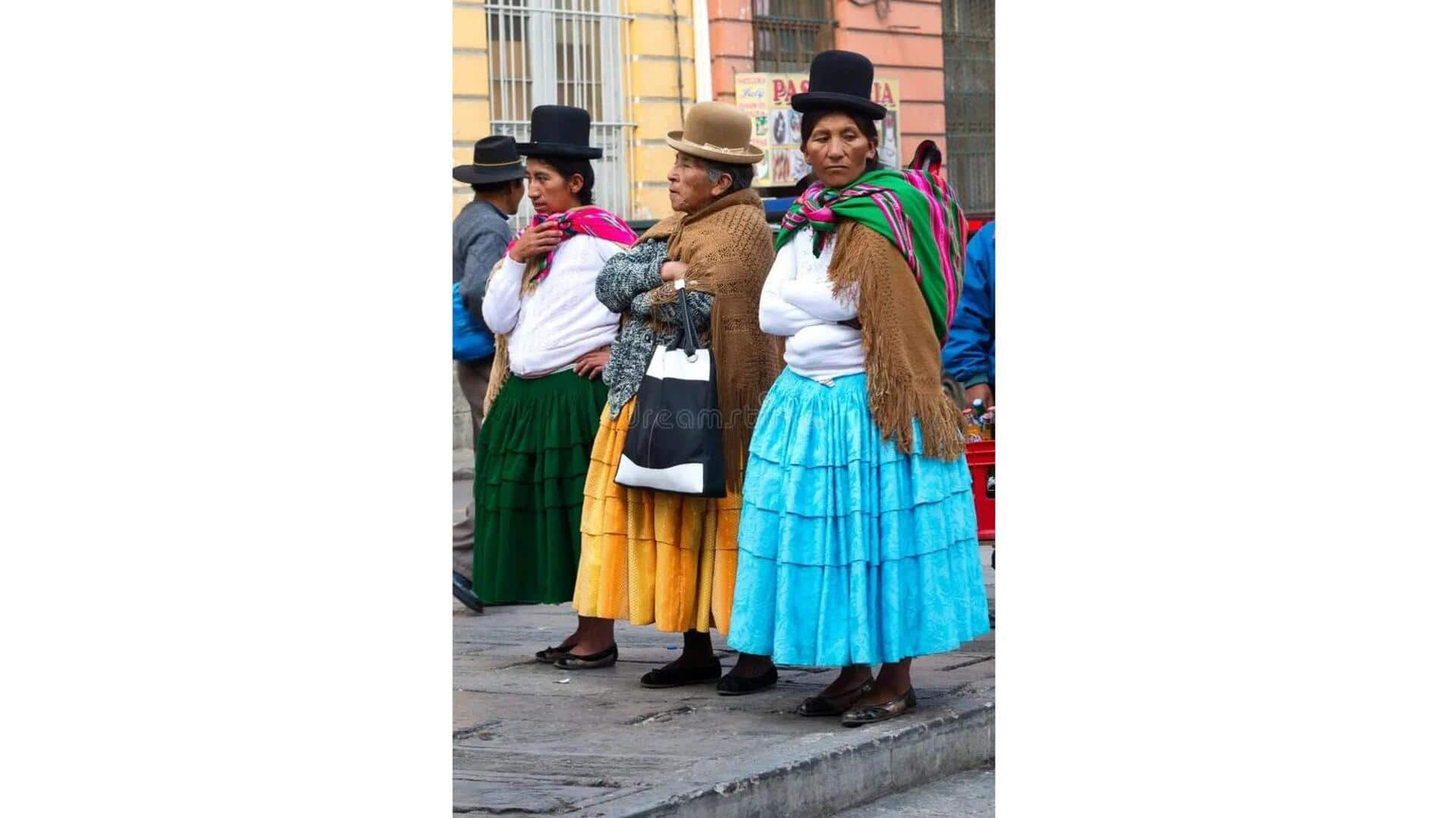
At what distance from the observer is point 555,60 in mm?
5449

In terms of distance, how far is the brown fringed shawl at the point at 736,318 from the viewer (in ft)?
18.1

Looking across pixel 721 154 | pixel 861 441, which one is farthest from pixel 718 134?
pixel 861 441

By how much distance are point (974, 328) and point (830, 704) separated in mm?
1531

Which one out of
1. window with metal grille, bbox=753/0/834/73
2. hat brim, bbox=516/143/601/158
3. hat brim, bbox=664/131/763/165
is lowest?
hat brim, bbox=664/131/763/165

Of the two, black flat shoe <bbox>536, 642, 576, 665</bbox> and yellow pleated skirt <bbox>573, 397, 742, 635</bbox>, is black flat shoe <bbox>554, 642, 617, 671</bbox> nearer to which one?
black flat shoe <bbox>536, 642, 576, 665</bbox>

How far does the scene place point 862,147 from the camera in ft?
16.8

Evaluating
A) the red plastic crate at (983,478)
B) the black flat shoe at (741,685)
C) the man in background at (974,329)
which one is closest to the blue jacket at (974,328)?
the man in background at (974,329)

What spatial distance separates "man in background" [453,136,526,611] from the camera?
255 inches

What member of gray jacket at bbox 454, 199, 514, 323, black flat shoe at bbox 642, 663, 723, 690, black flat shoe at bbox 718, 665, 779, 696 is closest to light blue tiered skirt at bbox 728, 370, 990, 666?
black flat shoe at bbox 718, 665, 779, 696

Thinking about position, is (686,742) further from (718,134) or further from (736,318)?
(718,134)

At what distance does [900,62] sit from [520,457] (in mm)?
1786

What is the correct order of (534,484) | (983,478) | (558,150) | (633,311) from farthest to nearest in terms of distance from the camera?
1. (983,478)
2. (534,484)
3. (558,150)
4. (633,311)

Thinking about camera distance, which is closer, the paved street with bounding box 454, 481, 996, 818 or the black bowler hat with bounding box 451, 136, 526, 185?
the paved street with bounding box 454, 481, 996, 818

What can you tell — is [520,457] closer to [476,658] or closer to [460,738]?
[476,658]
